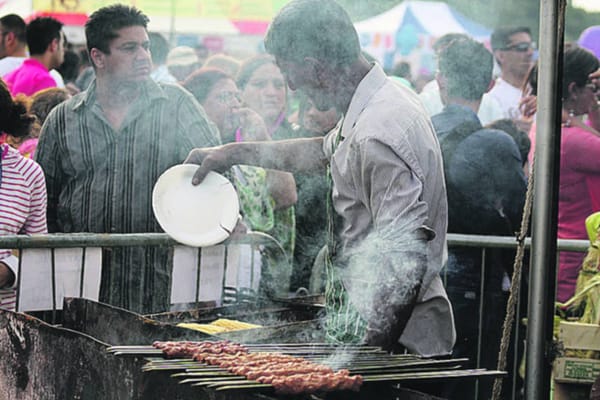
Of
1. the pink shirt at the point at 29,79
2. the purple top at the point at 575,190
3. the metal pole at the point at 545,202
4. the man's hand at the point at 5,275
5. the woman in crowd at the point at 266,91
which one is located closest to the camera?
the metal pole at the point at 545,202

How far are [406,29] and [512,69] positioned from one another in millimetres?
6485

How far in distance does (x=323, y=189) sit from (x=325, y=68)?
2920mm

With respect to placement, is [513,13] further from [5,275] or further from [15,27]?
[5,275]

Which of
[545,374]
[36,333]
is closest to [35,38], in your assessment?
[36,333]

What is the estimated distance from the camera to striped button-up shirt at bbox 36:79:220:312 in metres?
5.68

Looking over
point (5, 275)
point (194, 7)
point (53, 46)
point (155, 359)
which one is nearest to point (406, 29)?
point (194, 7)

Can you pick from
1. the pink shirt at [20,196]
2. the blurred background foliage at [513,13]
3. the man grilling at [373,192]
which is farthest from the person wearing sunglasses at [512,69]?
the man grilling at [373,192]

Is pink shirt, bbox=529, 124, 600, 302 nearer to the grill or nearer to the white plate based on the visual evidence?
the white plate

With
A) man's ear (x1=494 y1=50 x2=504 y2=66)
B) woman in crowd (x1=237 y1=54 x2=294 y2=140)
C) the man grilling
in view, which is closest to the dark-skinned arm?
the man grilling

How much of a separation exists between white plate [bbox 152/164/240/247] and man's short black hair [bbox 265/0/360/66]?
3.97 ft

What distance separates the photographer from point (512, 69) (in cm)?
792

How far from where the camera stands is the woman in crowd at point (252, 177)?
6340 millimetres

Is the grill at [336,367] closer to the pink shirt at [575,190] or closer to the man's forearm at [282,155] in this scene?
the man's forearm at [282,155]

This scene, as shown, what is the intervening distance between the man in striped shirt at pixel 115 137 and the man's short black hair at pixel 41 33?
293 centimetres
